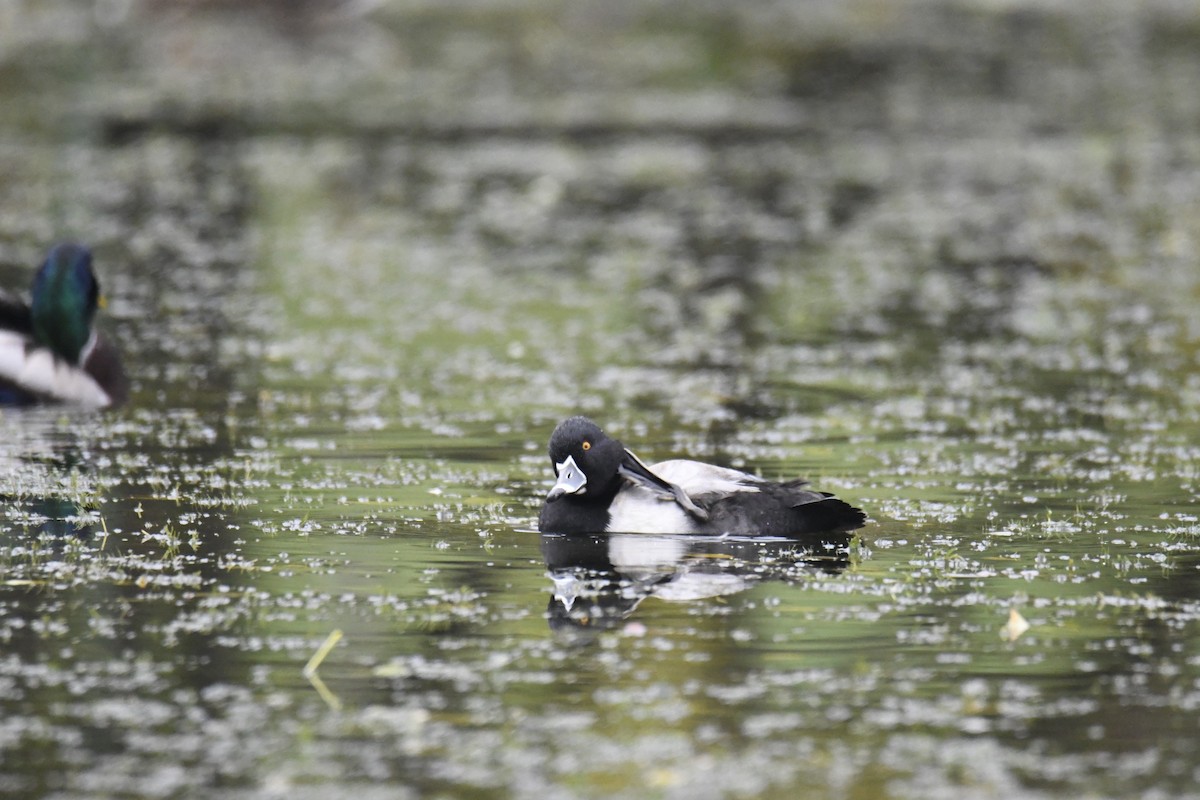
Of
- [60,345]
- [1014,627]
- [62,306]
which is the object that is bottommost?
[1014,627]

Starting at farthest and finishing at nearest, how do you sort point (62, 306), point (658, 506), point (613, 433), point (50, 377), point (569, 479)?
point (62, 306) → point (50, 377) → point (613, 433) → point (658, 506) → point (569, 479)

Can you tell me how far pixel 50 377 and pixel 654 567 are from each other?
4.47 metres

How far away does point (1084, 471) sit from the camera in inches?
351

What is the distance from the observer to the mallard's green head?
418 inches

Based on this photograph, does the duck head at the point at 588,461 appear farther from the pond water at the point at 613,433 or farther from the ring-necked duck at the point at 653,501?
the pond water at the point at 613,433

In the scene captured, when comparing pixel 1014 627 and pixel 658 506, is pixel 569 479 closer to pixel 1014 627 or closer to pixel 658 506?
pixel 658 506

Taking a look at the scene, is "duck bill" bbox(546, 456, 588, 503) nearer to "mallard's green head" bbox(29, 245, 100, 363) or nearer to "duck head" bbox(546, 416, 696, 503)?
"duck head" bbox(546, 416, 696, 503)

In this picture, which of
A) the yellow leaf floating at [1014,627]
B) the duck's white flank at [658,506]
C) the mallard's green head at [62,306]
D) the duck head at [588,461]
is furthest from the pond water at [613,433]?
the mallard's green head at [62,306]

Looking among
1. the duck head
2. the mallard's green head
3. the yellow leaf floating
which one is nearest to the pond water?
the yellow leaf floating

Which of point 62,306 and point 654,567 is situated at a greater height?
point 62,306

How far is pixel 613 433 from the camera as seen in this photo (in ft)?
32.1

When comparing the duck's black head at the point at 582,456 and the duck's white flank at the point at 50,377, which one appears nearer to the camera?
the duck's black head at the point at 582,456

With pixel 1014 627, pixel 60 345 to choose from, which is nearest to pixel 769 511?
pixel 1014 627

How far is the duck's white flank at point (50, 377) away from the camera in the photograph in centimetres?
1038
